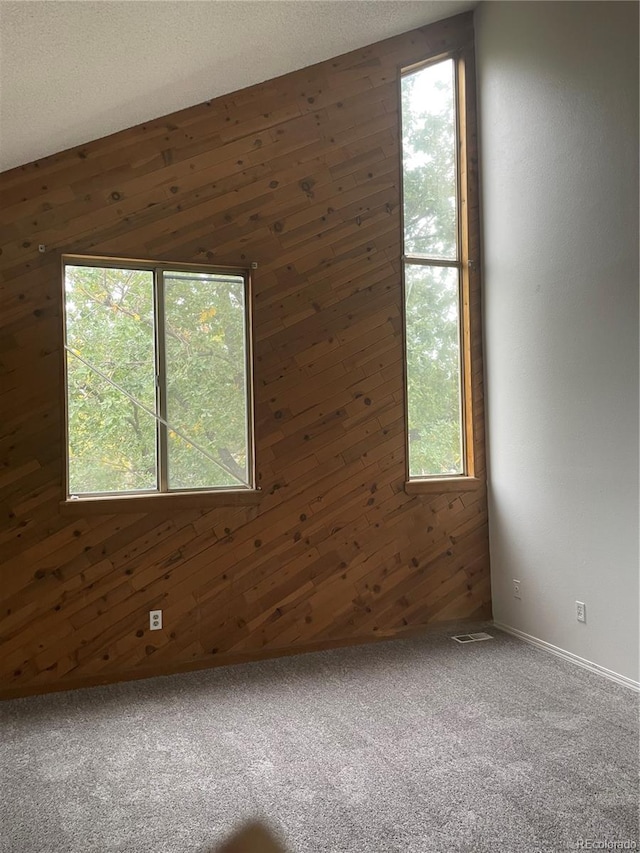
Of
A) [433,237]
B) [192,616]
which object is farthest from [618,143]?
[192,616]

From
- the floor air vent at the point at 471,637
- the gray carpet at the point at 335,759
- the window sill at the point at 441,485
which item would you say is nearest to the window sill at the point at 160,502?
the gray carpet at the point at 335,759

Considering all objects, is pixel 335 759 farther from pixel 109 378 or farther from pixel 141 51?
pixel 141 51

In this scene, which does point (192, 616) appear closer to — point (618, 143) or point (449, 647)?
point (449, 647)

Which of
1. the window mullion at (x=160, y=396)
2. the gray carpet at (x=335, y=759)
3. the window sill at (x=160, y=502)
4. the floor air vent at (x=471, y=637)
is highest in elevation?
the window mullion at (x=160, y=396)

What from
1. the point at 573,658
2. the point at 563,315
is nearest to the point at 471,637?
the point at 573,658

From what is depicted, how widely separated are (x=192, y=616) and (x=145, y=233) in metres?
2.22

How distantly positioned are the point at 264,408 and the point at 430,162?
2109 millimetres

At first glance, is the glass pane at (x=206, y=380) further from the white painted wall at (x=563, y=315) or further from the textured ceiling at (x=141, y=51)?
the white painted wall at (x=563, y=315)

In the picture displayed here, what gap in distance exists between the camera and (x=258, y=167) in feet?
13.9

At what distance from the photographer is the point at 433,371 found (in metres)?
4.78

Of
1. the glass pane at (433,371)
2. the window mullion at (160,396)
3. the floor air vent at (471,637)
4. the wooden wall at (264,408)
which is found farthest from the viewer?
the glass pane at (433,371)

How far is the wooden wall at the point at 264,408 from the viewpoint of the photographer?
3744mm

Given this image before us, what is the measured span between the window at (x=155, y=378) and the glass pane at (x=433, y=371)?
3.81 feet

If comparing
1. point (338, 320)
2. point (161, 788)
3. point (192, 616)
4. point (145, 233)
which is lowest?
point (161, 788)
